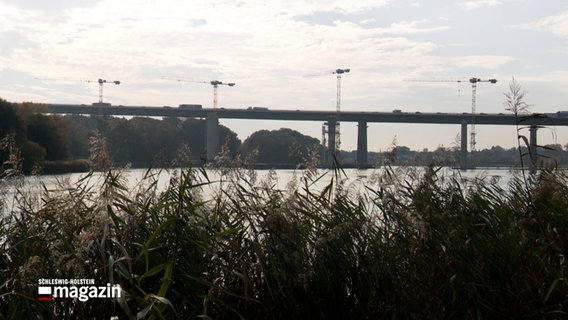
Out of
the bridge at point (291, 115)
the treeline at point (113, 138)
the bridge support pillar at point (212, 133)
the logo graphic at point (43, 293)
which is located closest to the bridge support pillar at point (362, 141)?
the bridge at point (291, 115)

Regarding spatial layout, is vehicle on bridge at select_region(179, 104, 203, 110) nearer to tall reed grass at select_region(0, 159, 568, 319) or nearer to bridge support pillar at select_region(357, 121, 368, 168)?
bridge support pillar at select_region(357, 121, 368, 168)

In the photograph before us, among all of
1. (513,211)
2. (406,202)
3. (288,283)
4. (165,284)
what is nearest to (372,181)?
(406,202)

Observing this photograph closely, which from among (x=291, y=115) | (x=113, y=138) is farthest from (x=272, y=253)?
(x=291, y=115)

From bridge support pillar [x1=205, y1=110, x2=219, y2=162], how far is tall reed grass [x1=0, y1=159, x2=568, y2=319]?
50.4 m

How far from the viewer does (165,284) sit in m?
4.94

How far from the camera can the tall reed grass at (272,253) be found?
521 centimetres

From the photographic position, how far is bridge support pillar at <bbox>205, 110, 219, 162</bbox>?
58.4m

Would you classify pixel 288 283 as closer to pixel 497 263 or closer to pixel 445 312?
pixel 445 312

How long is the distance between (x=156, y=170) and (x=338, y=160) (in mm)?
1879

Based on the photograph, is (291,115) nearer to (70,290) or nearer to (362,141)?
(362,141)

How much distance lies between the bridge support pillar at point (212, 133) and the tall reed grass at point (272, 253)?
5039 cm

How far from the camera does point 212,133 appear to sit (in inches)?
2591

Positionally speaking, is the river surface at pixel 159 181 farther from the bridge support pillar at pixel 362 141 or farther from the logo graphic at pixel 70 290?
the bridge support pillar at pixel 362 141

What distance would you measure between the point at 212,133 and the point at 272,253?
198 feet
